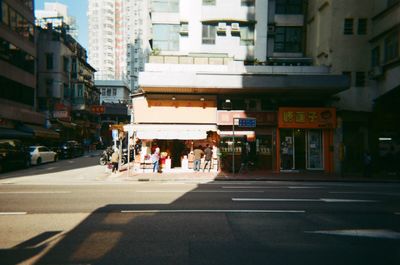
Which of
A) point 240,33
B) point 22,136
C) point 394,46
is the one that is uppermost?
point 240,33

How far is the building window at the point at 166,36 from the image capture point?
88.3 feet

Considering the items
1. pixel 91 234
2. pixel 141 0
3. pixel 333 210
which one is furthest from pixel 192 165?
pixel 141 0

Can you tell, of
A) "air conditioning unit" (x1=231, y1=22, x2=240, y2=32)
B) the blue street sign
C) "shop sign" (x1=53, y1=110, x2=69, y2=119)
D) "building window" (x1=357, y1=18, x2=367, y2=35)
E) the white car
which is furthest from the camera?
"shop sign" (x1=53, y1=110, x2=69, y2=119)

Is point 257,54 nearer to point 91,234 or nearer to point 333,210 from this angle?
point 333,210

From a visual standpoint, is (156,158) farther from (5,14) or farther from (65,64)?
(65,64)

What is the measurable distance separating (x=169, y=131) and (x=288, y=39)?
15345 mm

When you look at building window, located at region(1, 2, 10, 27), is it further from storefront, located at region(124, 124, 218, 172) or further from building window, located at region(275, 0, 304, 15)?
building window, located at region(275, 0, 304, 15)

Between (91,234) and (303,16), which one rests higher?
(303,16)

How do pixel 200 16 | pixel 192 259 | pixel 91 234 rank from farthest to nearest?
1. pixel 200 16
2. pixel 91 234
3. pixel 192 259

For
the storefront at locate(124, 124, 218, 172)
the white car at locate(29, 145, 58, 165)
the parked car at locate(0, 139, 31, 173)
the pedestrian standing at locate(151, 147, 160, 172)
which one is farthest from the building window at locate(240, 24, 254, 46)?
the white car at locate(29, 145, 58, 165)

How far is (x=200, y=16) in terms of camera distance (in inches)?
1048

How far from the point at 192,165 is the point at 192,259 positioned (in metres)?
17.5

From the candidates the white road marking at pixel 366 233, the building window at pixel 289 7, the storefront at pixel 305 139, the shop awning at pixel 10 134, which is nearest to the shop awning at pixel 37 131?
the shop awning at pixel 10 134

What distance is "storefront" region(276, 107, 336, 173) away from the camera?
2278 centimetres
